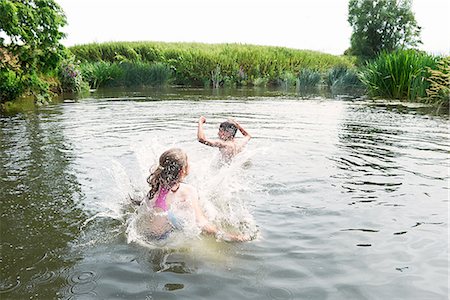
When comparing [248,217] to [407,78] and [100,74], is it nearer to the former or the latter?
[407,78]

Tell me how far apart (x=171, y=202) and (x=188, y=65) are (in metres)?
27.7

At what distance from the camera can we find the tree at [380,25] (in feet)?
138

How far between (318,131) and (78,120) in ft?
22.4

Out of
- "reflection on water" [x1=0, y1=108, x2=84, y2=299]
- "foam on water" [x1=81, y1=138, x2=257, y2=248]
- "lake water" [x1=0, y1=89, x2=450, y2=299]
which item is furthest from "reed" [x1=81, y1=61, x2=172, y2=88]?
"foam on water" [x1=81, y1=138, x2=257, y2=248]

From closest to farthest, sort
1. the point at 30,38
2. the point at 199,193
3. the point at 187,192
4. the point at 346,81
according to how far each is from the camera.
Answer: the point at 187,192
the point at 199,193
the point at 30,38
the point at 346,81

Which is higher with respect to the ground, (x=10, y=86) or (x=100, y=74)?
(x=100, y=74)

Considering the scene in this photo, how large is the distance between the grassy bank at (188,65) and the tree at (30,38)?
13326 mm

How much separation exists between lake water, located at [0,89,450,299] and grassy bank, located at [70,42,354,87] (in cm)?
1814

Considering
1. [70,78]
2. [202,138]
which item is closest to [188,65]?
[70,78]

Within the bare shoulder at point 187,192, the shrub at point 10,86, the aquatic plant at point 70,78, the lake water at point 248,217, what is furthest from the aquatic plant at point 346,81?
the bare shoulder at point 187,192

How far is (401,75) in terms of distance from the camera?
1811cm

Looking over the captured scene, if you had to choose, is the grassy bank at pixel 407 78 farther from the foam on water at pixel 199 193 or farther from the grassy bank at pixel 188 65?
the grassy bank at pixel 188 65

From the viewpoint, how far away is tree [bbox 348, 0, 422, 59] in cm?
4209

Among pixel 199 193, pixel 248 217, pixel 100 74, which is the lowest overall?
pixel 248 217
